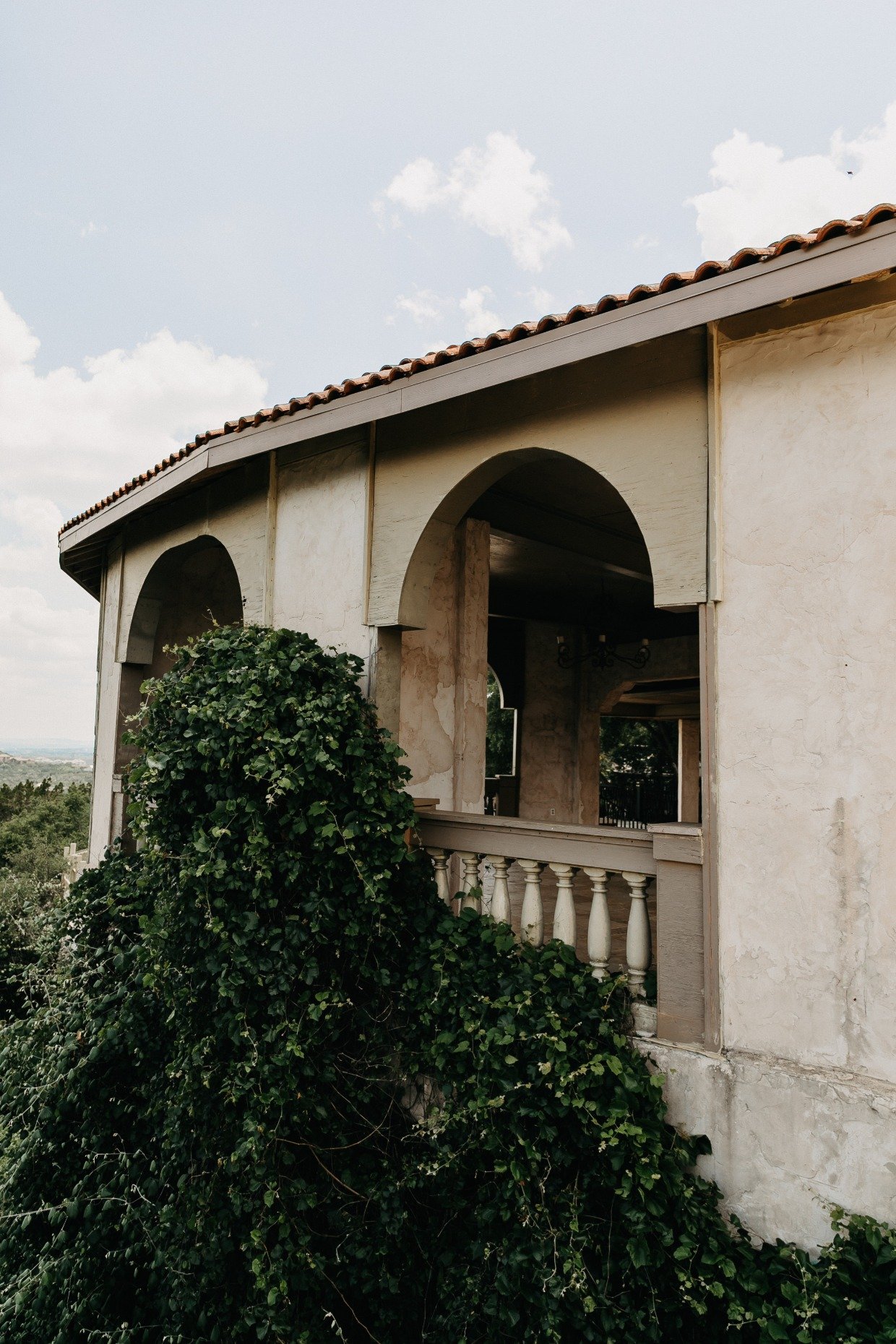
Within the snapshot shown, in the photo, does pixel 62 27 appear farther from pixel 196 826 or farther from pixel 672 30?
pixel 196 826

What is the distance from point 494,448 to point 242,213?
2415 cm

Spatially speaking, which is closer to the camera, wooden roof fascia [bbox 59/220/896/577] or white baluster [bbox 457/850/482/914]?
wooden roof fascia [bbox 59/220/896/577]

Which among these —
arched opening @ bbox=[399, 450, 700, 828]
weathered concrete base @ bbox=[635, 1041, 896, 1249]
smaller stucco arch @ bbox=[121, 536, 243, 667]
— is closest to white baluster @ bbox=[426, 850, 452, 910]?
arched opening @ bbox=[399, 450, 700, 828]

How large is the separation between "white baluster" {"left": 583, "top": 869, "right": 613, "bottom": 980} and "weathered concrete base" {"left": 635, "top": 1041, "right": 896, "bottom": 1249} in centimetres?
53

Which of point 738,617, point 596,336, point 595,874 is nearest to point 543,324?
point 596,336

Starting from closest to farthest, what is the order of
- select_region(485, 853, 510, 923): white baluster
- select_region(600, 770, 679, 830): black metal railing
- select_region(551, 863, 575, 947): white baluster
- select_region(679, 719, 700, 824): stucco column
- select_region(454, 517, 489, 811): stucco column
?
1. select_region(551, 863, 575, 947): white baluster
2. select_region(485, 853, 510, 923): white baluster
3. select_region(454, 517, 489, 811): stucco column
4. select_region(679, 719, 700, 824): stucco column
5. select_region(600, 770, 679, 830): black metal railing

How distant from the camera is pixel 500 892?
14.5 ft

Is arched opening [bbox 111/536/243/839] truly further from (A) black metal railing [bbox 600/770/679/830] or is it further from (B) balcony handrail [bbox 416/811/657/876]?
(A) black metal railing [bbox 600/770/679/830]

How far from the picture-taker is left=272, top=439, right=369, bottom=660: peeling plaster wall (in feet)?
A: 18.1

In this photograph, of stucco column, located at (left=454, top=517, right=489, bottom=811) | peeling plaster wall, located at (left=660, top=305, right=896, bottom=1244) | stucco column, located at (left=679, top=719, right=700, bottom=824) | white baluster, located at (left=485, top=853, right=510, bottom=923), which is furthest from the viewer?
stucco column, located at (left=679, top=719, right=700, bottom=824)

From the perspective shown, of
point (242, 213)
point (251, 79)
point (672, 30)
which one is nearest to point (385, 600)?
point (672, 30)

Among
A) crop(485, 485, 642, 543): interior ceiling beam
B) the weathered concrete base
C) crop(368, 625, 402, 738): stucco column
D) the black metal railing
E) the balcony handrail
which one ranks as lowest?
the weathered concrete base

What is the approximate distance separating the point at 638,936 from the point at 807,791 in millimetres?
1048

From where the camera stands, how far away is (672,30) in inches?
363
